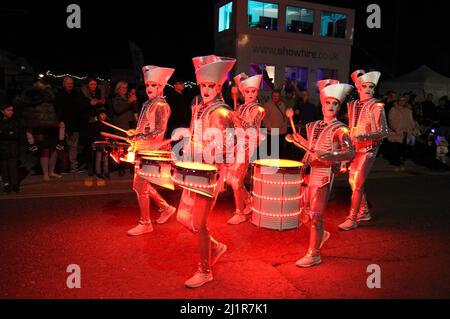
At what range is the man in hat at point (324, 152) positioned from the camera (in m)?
4.80

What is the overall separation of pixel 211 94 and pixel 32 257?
9.02 feet

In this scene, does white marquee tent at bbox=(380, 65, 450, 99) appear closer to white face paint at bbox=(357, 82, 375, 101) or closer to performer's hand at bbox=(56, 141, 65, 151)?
white face paint at bbox=(357, 82, 375, 101)

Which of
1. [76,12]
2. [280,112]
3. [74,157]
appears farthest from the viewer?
[280,112]

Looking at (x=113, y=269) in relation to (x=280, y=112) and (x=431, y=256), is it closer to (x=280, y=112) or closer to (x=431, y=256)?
(x=431, y=256)

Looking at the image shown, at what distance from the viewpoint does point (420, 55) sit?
3425 centimetres

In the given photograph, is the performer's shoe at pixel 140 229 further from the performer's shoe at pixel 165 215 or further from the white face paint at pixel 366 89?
the white face paint at pixel 366 89

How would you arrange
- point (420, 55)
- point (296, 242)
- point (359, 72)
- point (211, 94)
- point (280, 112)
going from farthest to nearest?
point (420, 55) < point (280, 112) < point (359, 72) < point (296, 242) < point (211, 94)

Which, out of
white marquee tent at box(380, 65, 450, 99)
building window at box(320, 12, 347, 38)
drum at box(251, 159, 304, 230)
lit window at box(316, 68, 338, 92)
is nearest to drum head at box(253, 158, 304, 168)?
drum at box(251, 159, 304, 230)

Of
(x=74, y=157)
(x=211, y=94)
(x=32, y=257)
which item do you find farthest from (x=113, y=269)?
(x=74, y=157)

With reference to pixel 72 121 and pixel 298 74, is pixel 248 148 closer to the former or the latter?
pixel 72 121

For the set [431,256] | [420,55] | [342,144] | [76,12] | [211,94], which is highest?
[420,55]

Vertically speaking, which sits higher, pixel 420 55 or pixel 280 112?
pixel 420 55

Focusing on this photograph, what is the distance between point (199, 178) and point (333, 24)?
17.1m

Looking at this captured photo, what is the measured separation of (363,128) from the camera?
21.5ft
